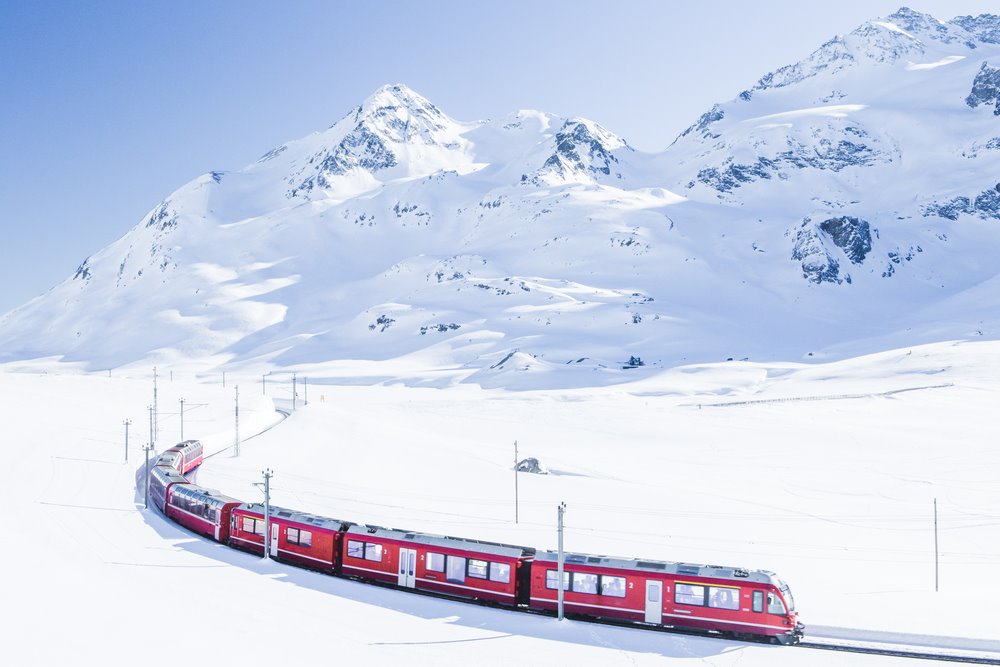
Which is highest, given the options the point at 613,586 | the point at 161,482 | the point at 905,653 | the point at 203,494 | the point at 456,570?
the point at 203,494

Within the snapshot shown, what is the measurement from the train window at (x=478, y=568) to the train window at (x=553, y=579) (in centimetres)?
249

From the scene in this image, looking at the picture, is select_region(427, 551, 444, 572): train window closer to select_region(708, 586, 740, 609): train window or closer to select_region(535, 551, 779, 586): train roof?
select_region(535, 551, 779, 586): train roof

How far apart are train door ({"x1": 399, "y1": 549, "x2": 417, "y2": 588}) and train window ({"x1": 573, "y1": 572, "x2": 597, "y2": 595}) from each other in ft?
23.2

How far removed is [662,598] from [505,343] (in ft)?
507

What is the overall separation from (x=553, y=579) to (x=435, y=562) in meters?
5.17

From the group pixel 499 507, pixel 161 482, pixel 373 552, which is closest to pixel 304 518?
pixel 373 552

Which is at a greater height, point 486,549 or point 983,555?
point 486,549

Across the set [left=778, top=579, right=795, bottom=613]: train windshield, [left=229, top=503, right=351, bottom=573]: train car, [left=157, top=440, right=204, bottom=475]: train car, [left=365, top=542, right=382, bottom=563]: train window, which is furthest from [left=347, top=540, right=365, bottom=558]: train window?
[left=157, top=440, right=204, bottom=475]: train car

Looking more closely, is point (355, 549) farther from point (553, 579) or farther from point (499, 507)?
point (499, 507)

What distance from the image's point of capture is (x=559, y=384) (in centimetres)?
13800

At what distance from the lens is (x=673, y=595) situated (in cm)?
2653

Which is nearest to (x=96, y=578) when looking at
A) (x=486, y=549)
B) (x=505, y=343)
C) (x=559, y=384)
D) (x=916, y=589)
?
(x=486, y=549)

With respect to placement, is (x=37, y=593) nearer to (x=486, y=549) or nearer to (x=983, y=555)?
(x=486, y=549)

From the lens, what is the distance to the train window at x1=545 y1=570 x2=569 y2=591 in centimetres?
2789
